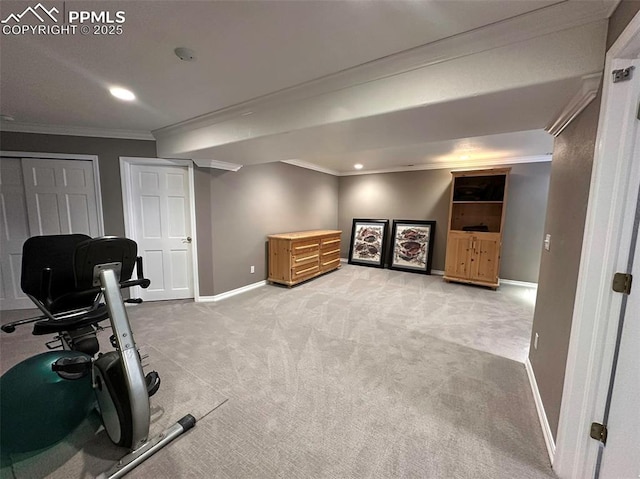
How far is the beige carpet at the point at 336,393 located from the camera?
1.34 metres

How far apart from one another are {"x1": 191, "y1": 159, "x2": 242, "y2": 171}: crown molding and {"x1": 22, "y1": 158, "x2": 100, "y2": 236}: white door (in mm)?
1380

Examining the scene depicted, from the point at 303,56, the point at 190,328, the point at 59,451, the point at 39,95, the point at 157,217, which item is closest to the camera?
the point at 59,451

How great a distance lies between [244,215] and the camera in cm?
414

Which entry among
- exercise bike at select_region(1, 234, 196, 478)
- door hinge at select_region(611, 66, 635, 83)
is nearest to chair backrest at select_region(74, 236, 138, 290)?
exercise bike at select_region(1, 234, 196, 478)

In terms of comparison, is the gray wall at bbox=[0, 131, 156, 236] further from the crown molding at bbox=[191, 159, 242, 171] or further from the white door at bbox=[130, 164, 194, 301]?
the crown molding at bbox=[191, 159, 242, 171]

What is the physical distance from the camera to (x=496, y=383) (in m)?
1.98

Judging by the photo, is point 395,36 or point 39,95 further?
point 39,95

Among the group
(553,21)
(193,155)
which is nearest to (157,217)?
(193,155)

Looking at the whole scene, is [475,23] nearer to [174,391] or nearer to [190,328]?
[174,391]

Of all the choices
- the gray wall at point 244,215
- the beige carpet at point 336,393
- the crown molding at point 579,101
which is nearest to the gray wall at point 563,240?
the crown molding at point 579,101

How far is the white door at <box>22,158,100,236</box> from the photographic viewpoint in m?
3.17

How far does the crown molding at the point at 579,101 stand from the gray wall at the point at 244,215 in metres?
3.73

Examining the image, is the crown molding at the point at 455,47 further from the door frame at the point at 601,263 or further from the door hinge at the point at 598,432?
the door hinge at the point at 598,432

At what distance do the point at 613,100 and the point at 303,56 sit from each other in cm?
163
